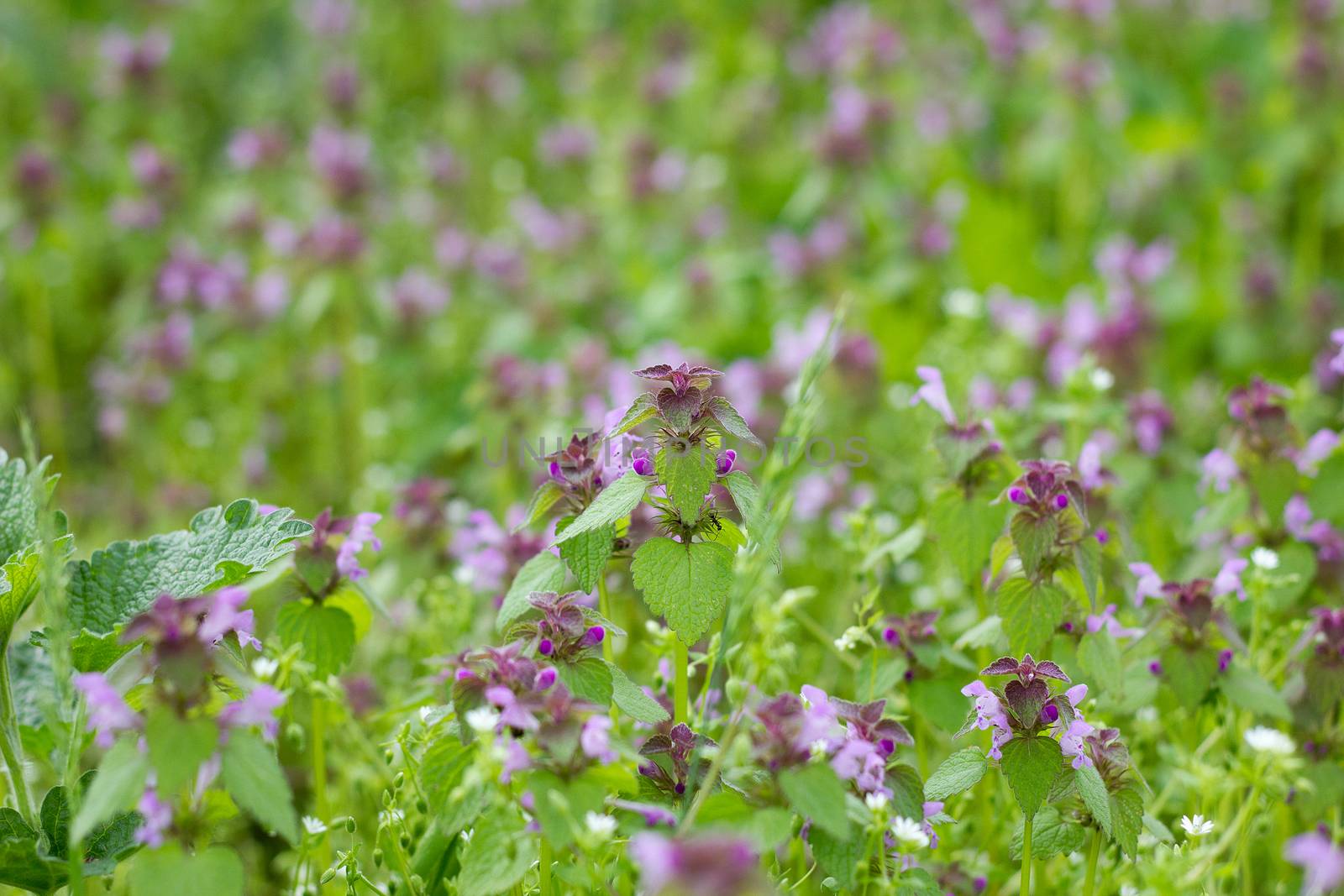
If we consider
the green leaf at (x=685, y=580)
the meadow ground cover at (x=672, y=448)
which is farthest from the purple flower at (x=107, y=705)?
the green leaf at (x=685, y=580)

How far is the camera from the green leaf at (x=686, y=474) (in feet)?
4.78

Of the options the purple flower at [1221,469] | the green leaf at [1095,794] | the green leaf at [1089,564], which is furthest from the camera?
the purple flower at [1221,469]

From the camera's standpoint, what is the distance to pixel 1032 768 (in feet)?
4.84

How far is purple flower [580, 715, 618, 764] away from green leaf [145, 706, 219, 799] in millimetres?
366

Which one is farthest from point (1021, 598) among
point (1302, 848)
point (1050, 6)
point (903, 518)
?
point (1050, 6)

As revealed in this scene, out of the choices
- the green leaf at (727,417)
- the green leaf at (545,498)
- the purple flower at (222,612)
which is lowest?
the green leaf at (545,498)

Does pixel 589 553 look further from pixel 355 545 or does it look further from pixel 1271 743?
pixel 1271 743

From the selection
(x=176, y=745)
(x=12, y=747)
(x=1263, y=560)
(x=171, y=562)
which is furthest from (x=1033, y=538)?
(x=12, y=747)

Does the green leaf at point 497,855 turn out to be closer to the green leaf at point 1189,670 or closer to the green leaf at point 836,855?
the green leaf at point 836,855

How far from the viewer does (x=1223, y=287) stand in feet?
13.4

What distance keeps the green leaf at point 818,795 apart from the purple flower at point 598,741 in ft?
0.59

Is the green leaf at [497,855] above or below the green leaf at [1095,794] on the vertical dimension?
above

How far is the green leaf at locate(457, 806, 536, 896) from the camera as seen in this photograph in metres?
1.32

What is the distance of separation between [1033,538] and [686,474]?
0.49m
